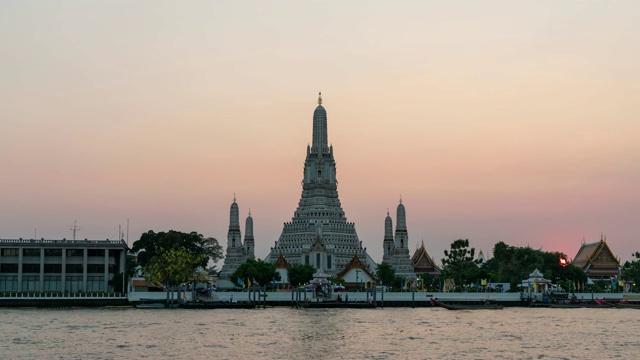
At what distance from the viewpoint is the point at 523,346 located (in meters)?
78.6

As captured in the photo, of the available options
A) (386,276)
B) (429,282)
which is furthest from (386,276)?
(429,282)

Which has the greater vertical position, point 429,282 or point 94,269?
point 94,269

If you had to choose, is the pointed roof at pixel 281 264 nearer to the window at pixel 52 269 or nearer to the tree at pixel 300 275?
the tree at pixel 300 275

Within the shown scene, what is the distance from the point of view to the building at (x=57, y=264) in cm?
14212

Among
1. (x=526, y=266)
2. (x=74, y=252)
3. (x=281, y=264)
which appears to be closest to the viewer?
(x=74, y=252)

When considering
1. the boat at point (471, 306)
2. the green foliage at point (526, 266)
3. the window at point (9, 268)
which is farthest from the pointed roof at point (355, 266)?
the window at point (9, 268)

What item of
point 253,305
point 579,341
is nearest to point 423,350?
point 579,341

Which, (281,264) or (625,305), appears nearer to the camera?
(625,305)

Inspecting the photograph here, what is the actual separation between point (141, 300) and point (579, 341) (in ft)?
224

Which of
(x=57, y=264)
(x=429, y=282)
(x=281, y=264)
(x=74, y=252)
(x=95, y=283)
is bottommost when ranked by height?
(x=95, y=283)

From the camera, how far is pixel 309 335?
86.2 m

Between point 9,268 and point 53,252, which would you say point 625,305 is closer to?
point 53,252

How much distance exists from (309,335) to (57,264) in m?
70.4

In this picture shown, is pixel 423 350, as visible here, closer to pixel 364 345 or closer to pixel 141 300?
pixel 364 345
